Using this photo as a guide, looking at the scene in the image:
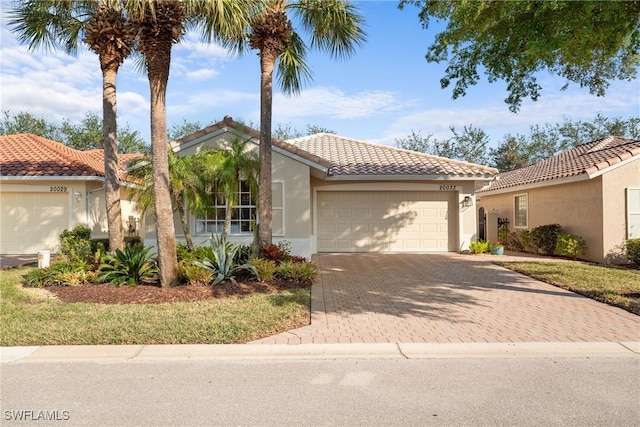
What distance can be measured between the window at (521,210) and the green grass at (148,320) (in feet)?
44.7

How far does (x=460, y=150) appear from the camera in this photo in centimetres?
4334

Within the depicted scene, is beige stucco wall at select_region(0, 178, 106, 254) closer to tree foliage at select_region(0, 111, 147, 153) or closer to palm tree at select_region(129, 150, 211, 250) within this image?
palm tree at select_region(129, 150, 211, 250)

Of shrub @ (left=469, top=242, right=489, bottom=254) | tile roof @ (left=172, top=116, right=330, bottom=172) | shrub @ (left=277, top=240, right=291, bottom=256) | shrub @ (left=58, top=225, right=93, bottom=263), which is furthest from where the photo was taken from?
shrub @ (left=469, top=242, right=489, bottom=254)

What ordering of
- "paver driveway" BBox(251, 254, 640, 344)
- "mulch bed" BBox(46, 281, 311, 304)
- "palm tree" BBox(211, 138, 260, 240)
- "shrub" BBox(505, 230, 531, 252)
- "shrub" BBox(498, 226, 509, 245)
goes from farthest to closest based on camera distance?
"shrub" BBox(498, 226, 509, 245), "shrub" BBox(505, 230, 531, 252), "palm tree" BBox(211, 138, 260, 240), "mulch bed" BBox(46, 281, 311, 304), "paver driveway" BBox(251, 254, 640, 344)

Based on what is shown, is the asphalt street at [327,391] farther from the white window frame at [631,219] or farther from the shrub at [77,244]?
the white window frame at [631,219]

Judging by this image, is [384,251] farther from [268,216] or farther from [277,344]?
[277,344]

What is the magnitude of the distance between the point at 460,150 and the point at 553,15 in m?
37.4

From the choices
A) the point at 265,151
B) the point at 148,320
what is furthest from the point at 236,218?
the point at 148,320

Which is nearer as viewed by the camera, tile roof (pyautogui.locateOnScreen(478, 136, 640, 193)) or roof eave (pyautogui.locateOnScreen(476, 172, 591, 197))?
tile roof (pyautogui.locateOnScreen(478, 136, 640, 193))

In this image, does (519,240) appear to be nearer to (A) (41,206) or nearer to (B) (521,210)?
(B) (521,210)

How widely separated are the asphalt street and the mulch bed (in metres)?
2.78

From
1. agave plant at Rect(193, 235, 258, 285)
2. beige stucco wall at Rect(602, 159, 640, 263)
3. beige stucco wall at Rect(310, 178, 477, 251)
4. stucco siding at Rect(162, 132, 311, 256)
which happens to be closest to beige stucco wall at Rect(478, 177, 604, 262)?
beige stucco wall at Rect(602, 159, 640, 263)

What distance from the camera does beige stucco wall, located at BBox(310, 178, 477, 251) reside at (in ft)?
52.9

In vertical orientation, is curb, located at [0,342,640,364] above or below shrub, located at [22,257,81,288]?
below
